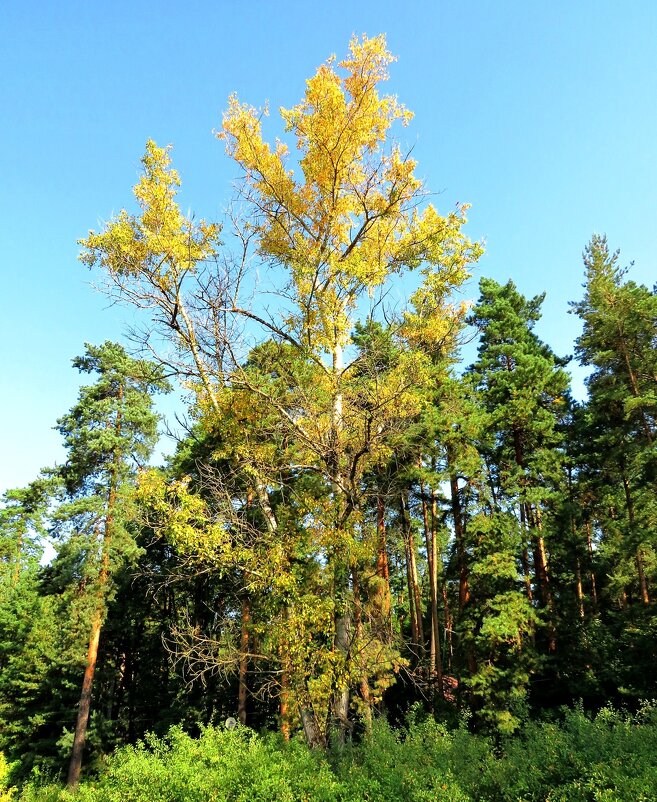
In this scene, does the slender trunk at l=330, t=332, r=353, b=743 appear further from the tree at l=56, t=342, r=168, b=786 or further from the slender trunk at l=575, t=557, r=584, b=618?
the slender trunk at l=575, t=557, r=584, b=618

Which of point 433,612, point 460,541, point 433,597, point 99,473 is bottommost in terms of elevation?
point 433,612

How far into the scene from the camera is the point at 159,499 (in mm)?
6770

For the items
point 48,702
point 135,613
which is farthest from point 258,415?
point 48,702

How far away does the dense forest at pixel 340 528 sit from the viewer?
5.94 meters

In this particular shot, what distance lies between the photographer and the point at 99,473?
704 inches

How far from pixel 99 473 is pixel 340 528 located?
1375cm

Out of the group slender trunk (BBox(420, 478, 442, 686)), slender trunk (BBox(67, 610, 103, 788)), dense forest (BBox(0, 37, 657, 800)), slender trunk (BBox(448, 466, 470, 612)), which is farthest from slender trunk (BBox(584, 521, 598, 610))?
slender trunk (BBox(67, 610, 103, 788))

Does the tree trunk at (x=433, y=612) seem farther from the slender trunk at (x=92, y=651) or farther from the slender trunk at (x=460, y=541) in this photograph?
the slender trunk at (x=92, y=651)

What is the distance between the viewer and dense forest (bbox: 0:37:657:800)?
5.94m

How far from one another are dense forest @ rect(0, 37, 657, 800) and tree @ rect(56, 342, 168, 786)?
0.10 meters

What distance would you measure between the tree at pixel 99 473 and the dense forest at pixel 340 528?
10 cm

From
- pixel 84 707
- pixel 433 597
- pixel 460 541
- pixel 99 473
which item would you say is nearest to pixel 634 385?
pixel 460 541

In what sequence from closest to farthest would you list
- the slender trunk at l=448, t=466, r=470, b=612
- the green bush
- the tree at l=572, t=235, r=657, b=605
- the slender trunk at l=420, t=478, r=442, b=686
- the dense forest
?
1. the green bush
2. the dense forest
3. the tree at l=572, t=235, r=657, b=605
4. the slender trunk at l=448, t=466, r=470, b=612
5. the slender trunk at l=420, t=478, r=442, b=686

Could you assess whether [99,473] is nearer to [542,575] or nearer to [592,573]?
[542,575]
